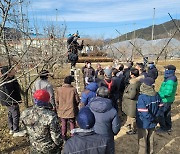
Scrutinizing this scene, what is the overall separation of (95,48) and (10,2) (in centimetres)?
3821

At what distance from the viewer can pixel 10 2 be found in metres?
2.77

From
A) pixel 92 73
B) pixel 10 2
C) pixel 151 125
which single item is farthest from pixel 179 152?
pixel 92 73

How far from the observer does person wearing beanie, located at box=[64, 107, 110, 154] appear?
229cm

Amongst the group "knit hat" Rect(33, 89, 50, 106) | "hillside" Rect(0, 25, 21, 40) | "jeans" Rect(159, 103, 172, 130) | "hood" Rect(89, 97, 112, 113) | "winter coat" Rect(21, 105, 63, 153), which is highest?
"hillside" Rect(0, 25, 21, 40)

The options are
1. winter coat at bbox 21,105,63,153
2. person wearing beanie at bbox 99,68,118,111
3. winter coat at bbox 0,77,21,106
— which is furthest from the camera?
person wearing beanie at bbox 99,68,118,111

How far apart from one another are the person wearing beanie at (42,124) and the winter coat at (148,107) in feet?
5.27

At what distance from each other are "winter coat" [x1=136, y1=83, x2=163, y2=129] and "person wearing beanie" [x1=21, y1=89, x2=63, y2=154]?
1607 millimetres

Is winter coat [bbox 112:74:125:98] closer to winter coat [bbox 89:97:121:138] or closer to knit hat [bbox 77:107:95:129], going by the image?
winter coat [bbox 89:97:121:138]

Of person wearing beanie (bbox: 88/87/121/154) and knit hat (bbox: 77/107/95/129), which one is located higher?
knit hat (bbox: 77/107/95/129)

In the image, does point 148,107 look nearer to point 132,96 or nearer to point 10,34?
point 132,96

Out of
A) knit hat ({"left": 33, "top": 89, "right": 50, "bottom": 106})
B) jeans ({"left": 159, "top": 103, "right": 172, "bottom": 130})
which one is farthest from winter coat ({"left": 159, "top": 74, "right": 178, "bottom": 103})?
knit hat ({"left": 33, "top": 89, "right": 50, "bottom": 106})

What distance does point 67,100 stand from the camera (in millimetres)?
4953

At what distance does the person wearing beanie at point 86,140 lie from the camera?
2285 millimetres

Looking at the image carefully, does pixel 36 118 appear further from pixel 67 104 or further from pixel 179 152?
pixel 179 152
